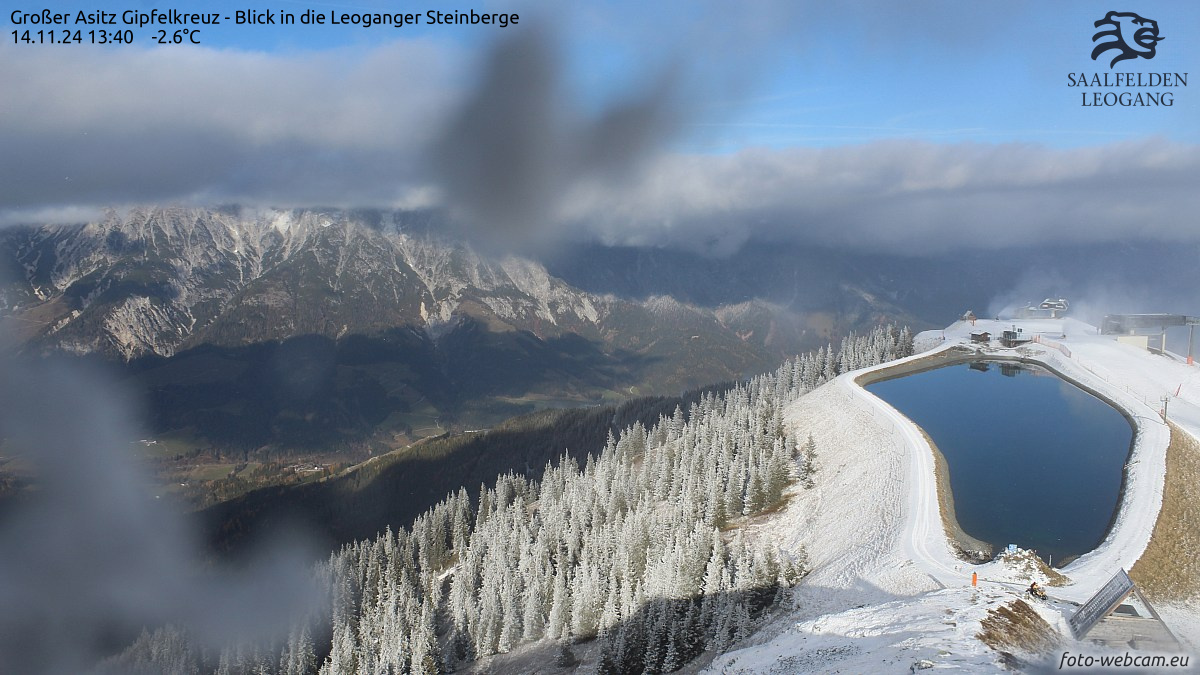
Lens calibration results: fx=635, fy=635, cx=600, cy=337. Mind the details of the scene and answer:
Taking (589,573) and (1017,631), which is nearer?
(1017,631)

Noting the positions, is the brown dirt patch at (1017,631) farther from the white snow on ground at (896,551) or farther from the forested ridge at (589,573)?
the forested ridge at (589,573)

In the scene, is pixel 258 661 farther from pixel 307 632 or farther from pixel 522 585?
pixel 522 585

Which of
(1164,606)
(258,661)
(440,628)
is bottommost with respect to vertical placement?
(258,661)

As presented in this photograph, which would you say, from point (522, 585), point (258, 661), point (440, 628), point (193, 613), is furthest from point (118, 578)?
point (522, 585)

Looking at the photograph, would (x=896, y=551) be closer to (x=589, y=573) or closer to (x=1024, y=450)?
(x=1024, y=450)

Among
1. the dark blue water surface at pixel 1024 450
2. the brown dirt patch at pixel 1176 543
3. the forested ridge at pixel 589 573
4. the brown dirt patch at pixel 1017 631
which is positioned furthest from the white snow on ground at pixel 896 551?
the forested ridge at pixel 589 573

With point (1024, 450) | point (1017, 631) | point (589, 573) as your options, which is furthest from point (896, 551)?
point (589, 573)
